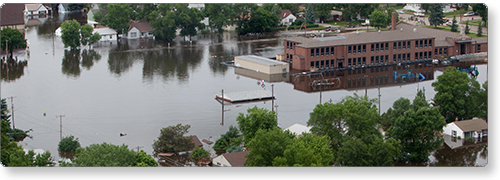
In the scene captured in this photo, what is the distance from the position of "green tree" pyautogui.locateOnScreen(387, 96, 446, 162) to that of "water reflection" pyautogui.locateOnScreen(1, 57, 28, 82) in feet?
81.0

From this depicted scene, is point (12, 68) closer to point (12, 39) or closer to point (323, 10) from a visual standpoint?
point (12, 39)

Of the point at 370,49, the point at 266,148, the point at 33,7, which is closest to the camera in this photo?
the point at 266,148

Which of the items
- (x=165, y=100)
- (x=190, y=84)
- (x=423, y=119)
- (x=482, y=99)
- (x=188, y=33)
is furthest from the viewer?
(x=188, y=33)

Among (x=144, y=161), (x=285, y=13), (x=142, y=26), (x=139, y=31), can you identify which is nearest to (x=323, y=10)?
(x=285, y=13)

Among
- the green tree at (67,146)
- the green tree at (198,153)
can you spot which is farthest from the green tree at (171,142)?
the green tree at (67,146)

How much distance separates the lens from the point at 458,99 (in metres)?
37.1

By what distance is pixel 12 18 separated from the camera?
66188 mm

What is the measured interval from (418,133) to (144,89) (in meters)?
17.6

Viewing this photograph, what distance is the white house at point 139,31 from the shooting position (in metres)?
65.3

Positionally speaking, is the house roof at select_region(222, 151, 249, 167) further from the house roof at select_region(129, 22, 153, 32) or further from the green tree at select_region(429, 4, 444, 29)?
the green tree at select_region(429, 4, 444, 29)

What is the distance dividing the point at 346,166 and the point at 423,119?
4.53 m

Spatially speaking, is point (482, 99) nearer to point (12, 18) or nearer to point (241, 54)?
point (241, 54)

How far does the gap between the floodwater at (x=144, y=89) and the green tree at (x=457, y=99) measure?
3.52m

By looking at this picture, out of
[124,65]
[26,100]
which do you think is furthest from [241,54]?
[26,100]
